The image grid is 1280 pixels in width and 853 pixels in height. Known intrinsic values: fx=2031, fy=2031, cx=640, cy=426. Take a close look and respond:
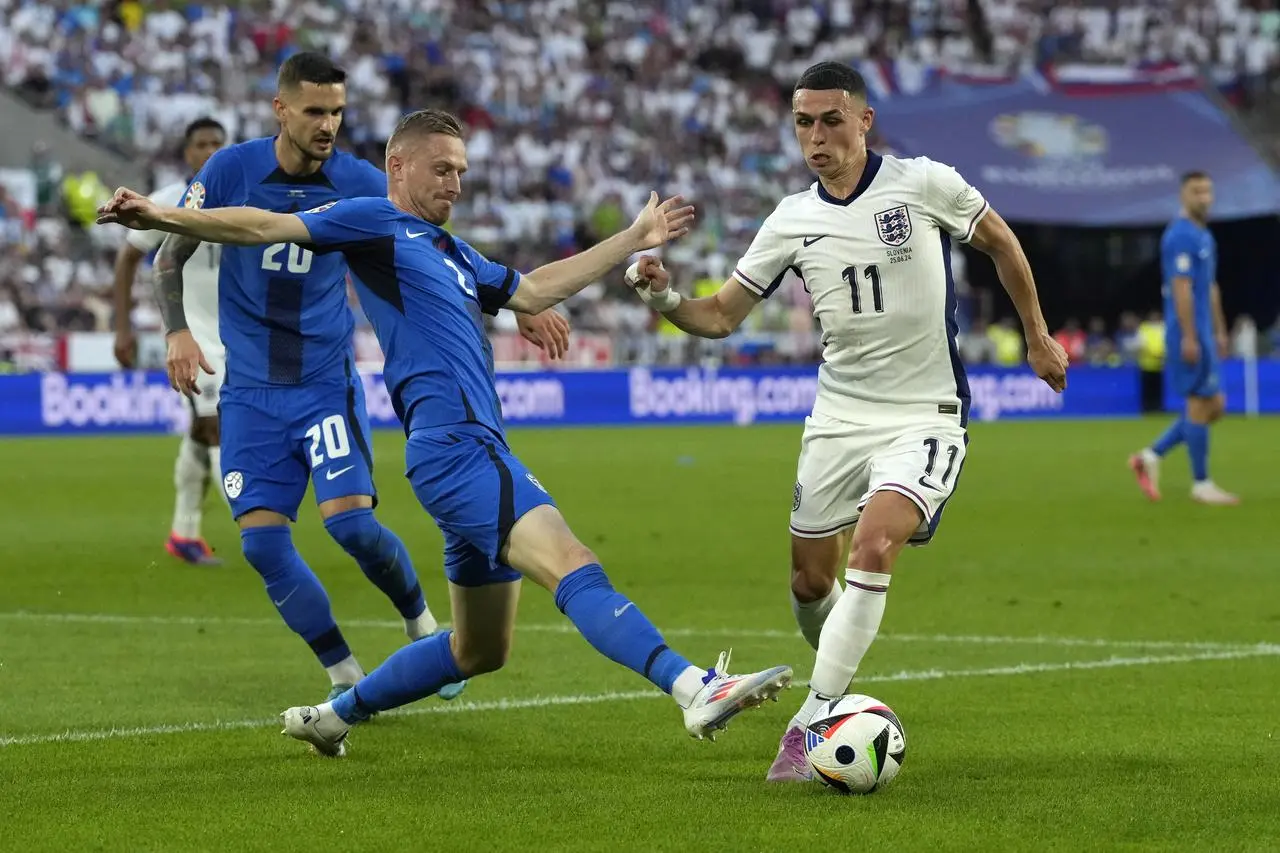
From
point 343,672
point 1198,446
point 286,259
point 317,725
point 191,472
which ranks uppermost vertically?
point 286,259

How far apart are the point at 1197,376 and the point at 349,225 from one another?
1174cm

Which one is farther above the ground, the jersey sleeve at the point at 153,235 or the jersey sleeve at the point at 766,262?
the jersey sleeve at the point at 766,262

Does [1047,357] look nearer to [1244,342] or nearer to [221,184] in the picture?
[221,184]

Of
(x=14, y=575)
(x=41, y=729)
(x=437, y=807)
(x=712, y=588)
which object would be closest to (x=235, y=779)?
(x=437, y=807)

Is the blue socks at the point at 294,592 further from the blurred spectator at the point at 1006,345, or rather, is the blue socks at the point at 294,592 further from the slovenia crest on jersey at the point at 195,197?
the blurred spectator at the point at 1006,345

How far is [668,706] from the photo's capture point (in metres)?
7.68

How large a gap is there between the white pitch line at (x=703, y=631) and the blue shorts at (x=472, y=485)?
12.7ft

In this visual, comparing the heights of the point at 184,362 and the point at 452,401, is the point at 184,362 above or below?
below

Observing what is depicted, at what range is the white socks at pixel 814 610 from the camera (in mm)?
7160

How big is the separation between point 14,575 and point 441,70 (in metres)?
25.4

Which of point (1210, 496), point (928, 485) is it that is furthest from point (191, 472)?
point (1210, 496)

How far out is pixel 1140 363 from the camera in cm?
3453

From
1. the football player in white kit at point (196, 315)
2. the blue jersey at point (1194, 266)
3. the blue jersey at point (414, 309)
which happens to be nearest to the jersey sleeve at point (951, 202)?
the blue jersey at point (414, 309)

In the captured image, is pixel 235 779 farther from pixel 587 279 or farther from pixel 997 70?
pixel 997 70
